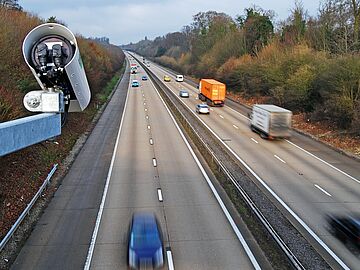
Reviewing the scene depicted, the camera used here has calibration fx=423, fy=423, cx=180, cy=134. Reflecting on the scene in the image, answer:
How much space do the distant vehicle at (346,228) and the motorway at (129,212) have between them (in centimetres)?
358

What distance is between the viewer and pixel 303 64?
4512cm

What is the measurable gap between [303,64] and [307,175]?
24.3 meters

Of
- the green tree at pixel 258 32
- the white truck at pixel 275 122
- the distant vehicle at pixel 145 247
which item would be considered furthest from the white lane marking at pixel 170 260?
the green tree at pixel 258 32

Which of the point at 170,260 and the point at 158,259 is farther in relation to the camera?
the point at 170,260

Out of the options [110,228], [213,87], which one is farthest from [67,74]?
[213,87]

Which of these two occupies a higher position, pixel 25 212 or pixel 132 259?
pixel 132 259

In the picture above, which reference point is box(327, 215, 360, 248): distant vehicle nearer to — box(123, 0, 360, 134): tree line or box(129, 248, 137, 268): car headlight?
box(129, 248, 137, 268): car headlight

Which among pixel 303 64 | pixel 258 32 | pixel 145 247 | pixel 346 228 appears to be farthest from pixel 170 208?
pixel 258 32

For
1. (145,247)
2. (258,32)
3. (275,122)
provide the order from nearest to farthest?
(145,247), (275,122), (258,32)

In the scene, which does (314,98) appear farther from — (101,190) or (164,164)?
(101,190)

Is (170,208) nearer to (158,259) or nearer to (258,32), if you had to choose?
(158,259)

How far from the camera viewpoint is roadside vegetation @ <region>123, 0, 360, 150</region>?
3488 centimetres

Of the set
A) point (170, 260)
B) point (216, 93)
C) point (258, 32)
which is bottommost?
point (170, 260)

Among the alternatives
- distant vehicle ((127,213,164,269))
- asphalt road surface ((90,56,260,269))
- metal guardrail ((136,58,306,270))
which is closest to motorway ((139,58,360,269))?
metal guardrail ((136,58,306,270))
